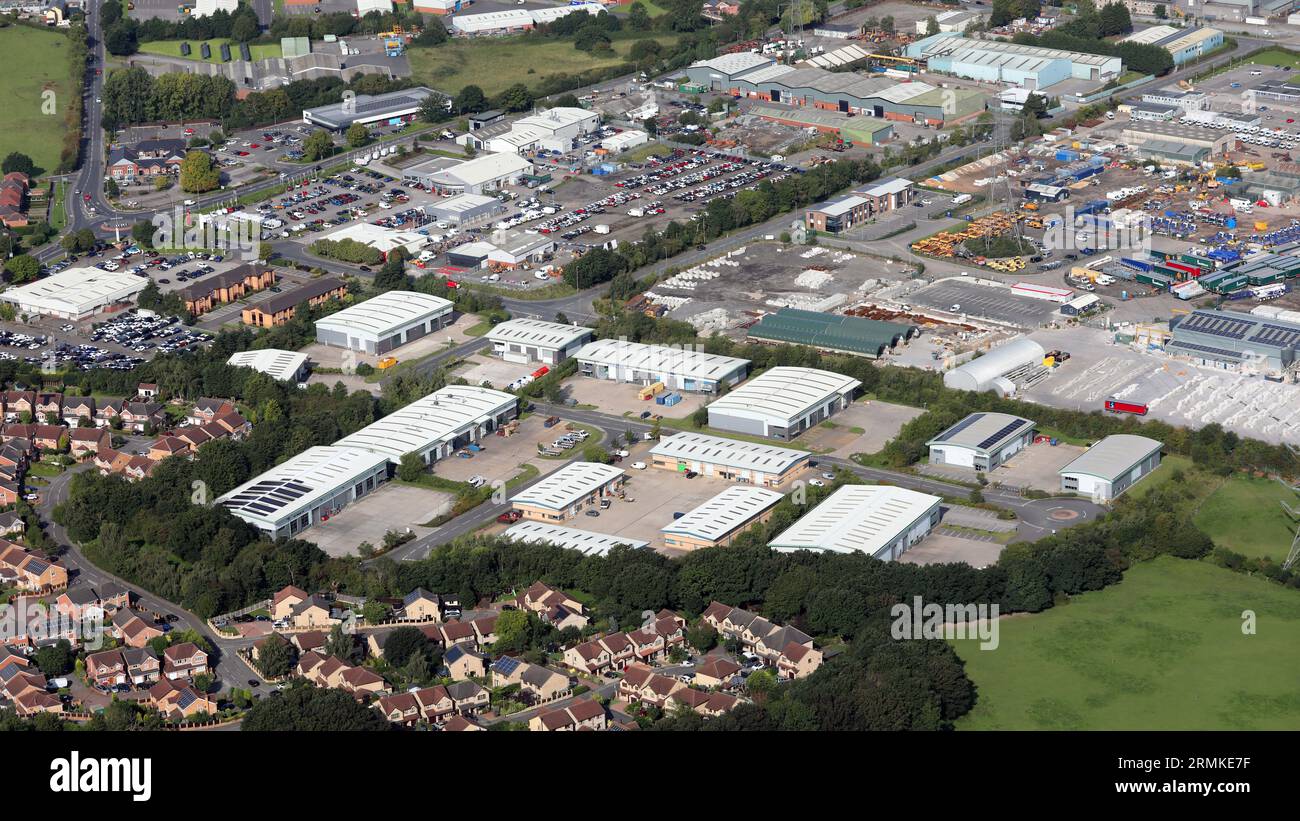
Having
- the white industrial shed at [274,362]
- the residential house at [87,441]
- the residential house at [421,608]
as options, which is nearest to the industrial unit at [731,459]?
the residential house at [421,608]

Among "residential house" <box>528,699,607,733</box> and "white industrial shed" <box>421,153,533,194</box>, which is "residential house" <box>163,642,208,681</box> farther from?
"white industrial shed" <box>421,153,533,194</box>

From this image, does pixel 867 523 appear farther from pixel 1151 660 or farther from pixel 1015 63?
pixel 1015 63

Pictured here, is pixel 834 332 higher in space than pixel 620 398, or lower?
higher

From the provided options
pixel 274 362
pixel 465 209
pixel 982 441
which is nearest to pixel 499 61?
pixel 465 209

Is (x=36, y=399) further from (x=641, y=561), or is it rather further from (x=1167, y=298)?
(x=1167, y=298)

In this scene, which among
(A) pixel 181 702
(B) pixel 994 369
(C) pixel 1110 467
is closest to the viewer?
(A) pixel 181 702

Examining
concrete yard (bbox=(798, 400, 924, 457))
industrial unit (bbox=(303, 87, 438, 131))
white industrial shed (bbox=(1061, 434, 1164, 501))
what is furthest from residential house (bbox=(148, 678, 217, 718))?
industrial unit (bbox=(303, 87, 438, 131))

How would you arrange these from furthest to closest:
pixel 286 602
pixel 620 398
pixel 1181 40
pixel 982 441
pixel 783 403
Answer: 1. pixel 1181 40
2. pixel 620 398
3. pixel 783 403
4. pixel 982 441
5. pixel 286 602

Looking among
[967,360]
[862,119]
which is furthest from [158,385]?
[862,119]
